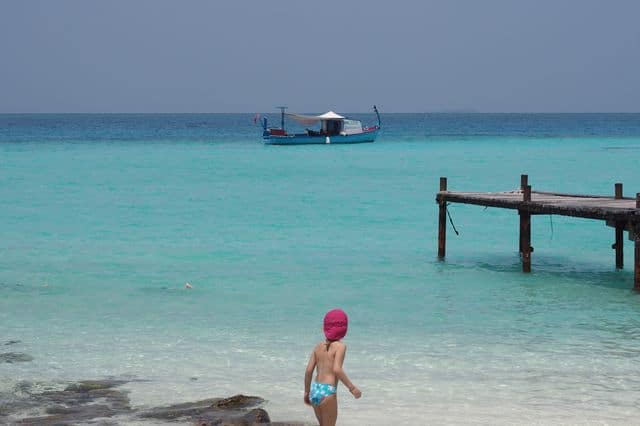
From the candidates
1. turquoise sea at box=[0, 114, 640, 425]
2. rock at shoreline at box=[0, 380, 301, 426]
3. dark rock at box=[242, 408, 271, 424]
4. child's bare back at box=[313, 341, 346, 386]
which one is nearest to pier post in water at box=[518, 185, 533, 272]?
turquoise sea at box=[0, 114, 640, 425]

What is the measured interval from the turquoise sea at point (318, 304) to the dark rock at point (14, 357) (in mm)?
144

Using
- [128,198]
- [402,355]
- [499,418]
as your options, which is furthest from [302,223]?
[499,418]

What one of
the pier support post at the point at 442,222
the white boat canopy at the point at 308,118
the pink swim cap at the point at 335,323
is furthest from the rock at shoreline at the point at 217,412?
the white boat canopy at the point at 308,118

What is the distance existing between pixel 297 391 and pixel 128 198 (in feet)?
91.2

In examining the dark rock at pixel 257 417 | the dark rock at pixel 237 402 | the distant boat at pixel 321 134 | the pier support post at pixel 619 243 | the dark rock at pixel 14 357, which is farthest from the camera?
the distant boat at pixel 321 134

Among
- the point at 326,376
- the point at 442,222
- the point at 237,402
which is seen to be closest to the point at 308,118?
the point at 442,222

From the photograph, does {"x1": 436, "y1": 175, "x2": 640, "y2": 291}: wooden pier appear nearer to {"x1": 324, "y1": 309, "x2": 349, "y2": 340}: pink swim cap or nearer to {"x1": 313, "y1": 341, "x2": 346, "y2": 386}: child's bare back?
{"x1": 313, "y1": 341, "x2": 346, "y2": 386}: child's bare back

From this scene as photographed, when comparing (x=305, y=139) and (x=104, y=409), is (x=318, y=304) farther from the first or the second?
(x=305, y=139)

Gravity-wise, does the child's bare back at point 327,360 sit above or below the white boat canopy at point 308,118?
below

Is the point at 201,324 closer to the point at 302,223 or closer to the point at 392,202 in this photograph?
the point at 302,223

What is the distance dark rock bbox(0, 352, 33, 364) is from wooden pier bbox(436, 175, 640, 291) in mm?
9447

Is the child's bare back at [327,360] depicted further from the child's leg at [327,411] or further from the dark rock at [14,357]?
the dark rock at [14,357]

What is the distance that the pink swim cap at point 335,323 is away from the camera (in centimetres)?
731

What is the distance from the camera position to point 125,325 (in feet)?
50.1
